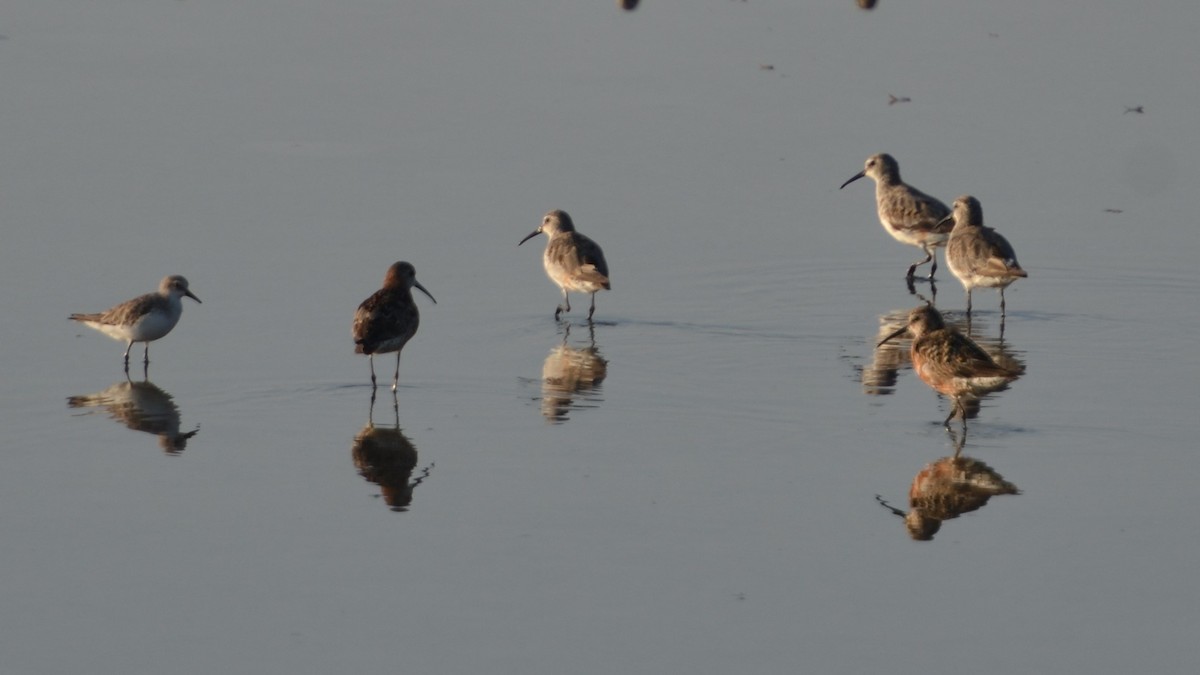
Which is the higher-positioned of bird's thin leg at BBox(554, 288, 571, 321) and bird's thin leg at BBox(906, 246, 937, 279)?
bird's thin leg at BBox(906, 246, 937, 279)

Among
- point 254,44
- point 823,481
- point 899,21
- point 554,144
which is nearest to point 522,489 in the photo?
point 823,481

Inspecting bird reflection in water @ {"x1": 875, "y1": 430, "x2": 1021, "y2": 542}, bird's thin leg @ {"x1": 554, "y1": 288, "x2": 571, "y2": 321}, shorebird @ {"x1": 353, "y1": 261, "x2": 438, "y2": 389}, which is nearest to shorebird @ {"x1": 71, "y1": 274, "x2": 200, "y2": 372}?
shorebird @ {"x1": 353, "y1": 261, "x2": 438, "y2": 389}

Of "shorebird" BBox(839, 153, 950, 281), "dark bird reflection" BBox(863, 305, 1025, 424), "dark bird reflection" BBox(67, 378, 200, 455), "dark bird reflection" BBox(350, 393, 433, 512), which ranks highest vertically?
"shorebird" BBox(839, 153, 950, 281)

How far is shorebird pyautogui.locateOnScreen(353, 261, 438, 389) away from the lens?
45.5ft

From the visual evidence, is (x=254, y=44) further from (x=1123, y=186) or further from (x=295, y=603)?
(x=295, y=603)

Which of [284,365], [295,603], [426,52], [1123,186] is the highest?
[426,52]

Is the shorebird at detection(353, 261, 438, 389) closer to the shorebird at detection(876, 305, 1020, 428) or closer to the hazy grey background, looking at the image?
the hazy grey background

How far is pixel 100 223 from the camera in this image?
1786cm

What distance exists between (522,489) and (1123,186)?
437 inches

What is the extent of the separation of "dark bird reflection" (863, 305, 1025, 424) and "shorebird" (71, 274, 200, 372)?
17.7ft

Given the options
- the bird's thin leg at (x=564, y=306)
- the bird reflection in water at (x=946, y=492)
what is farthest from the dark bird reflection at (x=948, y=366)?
the bird's thin leg at (x=564, y=306)

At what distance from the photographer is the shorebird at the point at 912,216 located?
753 inches

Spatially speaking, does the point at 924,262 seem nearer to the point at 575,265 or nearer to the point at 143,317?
the point at 575,265

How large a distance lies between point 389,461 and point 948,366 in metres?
3.86
